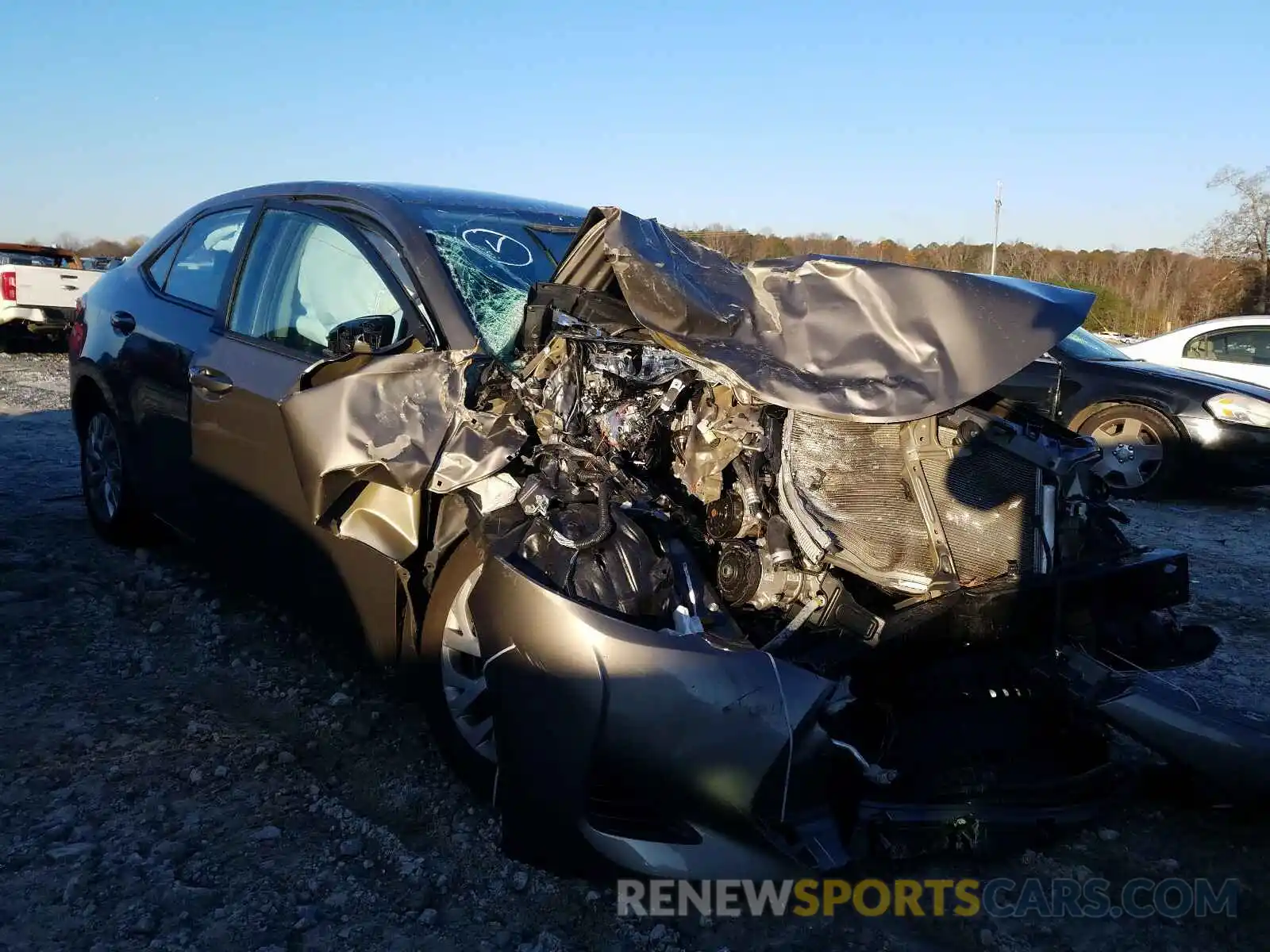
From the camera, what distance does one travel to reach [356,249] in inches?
133

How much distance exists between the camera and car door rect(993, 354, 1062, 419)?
287 centimetres

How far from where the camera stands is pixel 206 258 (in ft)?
13.6

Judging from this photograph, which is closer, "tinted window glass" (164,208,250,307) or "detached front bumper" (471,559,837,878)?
"detached front bumper" (471,559,837,878)

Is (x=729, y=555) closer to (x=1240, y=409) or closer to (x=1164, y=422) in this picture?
(x=1164, y=422)

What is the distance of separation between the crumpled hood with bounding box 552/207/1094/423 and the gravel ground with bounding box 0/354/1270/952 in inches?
47.5

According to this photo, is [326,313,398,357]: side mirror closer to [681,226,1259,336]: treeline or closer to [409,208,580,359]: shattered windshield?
[409,208,580,359]: shattered windshield

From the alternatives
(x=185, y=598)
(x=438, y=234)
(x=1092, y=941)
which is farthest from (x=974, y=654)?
(x=185, y=598)

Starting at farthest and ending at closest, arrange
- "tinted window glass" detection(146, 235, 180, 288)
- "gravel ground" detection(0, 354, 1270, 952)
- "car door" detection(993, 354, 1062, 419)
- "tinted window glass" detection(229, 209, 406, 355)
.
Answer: "tinted window glass" detection(146, 235, 180, 288)
"tinted window glass" detection(229, 209, 406, 355)
"car door" detection(993, 354, 1062, 419)
"gravel ground" detection(0, 354, 1270, 952)

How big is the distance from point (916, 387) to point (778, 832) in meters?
1.18

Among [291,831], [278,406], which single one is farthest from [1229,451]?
[291,831]

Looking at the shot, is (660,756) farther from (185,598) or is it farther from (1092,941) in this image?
(185,598)

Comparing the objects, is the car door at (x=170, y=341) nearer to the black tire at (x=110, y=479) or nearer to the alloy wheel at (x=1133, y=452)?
the black tire at (x=110, y=479)

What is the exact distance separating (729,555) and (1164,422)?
5.87 m

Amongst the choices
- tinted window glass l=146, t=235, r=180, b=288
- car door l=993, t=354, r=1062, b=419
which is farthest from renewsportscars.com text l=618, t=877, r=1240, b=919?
tinted window glass l=146, t=235, r=180, b=288
